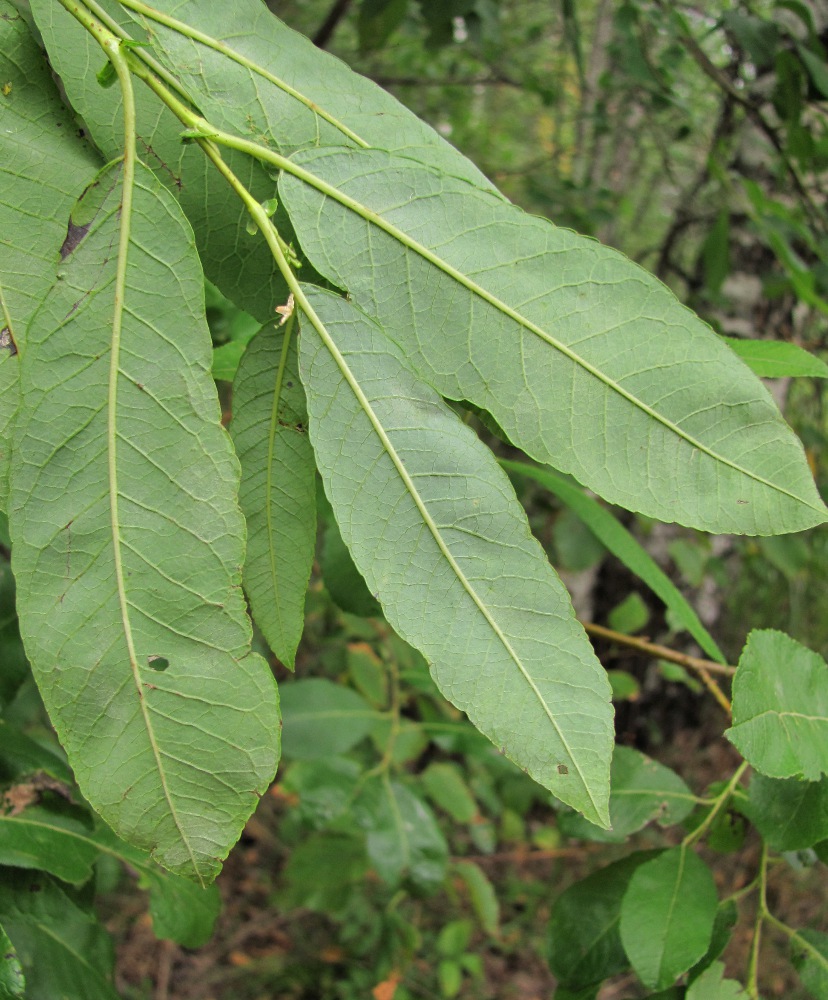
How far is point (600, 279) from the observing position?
22.2 inches

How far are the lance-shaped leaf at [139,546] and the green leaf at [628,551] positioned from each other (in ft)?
1.45

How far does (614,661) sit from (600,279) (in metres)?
2.61

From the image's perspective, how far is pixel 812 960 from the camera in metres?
0.83

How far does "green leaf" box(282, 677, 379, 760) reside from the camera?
5.31 feet

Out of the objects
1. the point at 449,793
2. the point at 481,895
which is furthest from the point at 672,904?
the point at 481,895

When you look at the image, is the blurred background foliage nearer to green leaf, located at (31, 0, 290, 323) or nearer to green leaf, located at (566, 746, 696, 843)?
green leaf, located at (566, 746, 696, 843)

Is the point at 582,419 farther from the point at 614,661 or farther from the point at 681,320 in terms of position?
the point at 614,661

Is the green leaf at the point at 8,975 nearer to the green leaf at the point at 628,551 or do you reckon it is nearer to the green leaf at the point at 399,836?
the green leaf at the point at 628,551

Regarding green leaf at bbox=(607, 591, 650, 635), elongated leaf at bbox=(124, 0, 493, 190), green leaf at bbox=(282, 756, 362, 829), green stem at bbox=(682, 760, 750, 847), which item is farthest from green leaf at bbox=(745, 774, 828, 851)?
green leaf at bbox=(282, 756, 362, 829)

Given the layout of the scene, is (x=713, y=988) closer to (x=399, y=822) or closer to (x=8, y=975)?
(x=8, y=975)

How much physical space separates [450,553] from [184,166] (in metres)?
0.37

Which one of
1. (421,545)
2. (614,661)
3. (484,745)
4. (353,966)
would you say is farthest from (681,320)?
(353,966)

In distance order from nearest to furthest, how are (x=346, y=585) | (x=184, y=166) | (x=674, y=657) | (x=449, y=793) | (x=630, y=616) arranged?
1. (x=184, y=166)
2. (x=674, y=657)
3. (x=346, y=585)
4. (x=630, y=616)
5. (x=449, y=793)

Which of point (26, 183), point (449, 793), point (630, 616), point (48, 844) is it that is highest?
point (26, 183)
